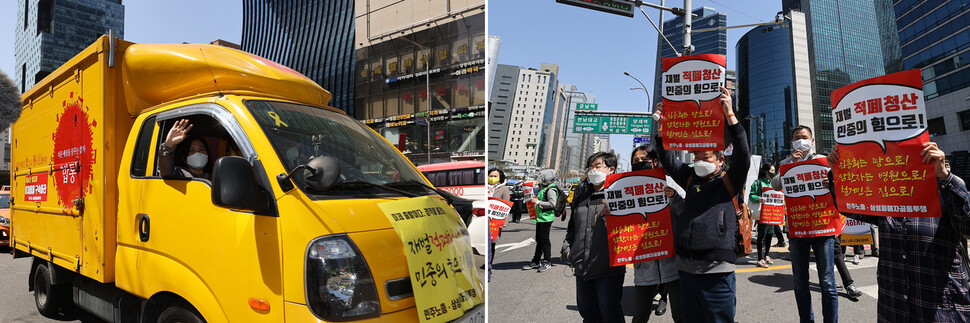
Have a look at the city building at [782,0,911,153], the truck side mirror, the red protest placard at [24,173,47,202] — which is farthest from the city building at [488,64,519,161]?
the truck side mirror

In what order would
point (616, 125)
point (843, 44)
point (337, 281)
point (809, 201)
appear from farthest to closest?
point (843, 44)
point (616, 125)
point (809, 201)
point (337, 281)

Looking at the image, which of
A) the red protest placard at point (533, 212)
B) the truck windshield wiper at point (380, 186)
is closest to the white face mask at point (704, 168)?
the truck windshield wiper at point (380, 186)

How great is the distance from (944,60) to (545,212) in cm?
7197

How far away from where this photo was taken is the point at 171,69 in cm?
354

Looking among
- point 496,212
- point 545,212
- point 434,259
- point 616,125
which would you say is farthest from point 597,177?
point 616,125

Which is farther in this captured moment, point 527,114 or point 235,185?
point 527,114

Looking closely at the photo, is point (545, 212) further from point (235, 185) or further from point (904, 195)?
point (235, 185)

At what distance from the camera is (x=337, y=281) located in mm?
2447

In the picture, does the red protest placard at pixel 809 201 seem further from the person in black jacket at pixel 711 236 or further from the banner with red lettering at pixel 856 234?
the banner with red lettering at pixel 856 234

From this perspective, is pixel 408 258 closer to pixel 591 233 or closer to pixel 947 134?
pixel 591 233

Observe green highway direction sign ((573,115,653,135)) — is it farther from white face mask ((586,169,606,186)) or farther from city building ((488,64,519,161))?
city building ((488,64,519,161))

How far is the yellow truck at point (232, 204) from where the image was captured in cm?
249

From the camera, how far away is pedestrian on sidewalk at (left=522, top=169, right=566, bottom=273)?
7641 millimetres

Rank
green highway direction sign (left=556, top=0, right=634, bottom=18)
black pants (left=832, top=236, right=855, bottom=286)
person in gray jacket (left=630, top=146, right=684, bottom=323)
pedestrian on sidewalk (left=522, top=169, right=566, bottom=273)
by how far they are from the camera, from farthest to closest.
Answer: green highway direction sign (left=556, top=0, right=634, bottom=18) < pedestrian on sidewalk (left=522, top=169, right=566, bottom=273) < black pants (left=832, top=236, right=855, bottom=286) < person in gray jacket (left=630, top=146, right=684, bottom=323)
